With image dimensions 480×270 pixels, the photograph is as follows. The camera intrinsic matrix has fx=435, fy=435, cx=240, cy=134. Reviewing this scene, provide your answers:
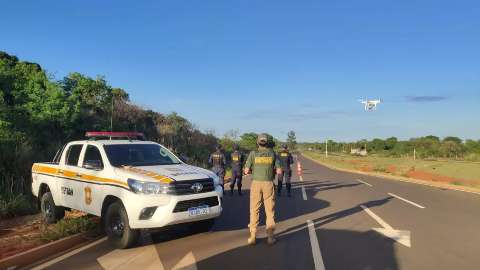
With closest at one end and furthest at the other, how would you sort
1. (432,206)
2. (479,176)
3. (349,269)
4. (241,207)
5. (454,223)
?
1. (349,269)
2. (454,223)
3. (241,207)
4. (432,206)
5. (479,176)

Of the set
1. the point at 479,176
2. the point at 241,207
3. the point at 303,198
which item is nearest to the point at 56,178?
the point at 241,207

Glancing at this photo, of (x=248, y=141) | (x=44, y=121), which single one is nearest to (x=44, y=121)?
(x=44, y=121)

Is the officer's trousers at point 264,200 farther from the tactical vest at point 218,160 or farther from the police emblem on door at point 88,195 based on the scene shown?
the tactical vest at point 218,160

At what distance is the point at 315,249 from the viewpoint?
23.1 ft

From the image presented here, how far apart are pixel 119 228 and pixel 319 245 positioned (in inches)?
132

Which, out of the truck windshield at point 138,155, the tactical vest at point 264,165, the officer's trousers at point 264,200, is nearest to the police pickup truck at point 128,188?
the truck windshield at point 138,155

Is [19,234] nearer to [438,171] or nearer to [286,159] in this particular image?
[286,159]

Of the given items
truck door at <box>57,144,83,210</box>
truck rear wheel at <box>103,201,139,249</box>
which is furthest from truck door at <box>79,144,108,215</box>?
truck rear wheel at <box>103,201,139,249</box>

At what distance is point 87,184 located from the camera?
25.7 ft

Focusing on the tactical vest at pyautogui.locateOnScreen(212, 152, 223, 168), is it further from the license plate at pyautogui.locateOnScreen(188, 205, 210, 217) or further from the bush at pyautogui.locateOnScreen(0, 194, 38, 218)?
the license plate at pyautogui.locateOnScreen(188, 205, 210, 217)

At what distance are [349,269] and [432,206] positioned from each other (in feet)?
27.0

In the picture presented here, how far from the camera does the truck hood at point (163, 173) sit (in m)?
7.00

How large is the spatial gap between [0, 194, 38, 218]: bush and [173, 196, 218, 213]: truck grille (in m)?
5.09

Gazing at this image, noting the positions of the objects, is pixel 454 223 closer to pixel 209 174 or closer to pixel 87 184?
pixel 209 174
